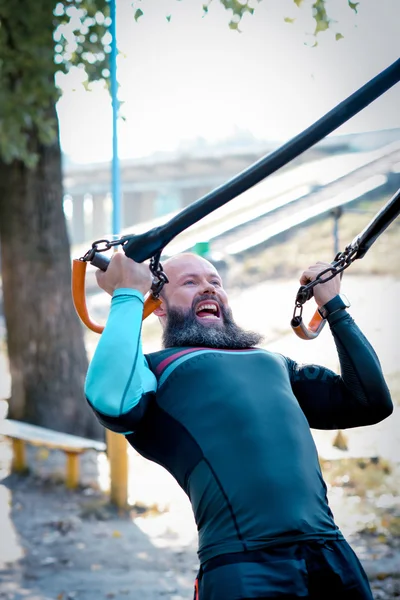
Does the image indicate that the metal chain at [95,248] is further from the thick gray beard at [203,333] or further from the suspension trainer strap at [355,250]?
the suspension trainer strap at [355,250]

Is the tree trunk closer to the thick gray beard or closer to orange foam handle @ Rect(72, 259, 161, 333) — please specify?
the thick gray beard

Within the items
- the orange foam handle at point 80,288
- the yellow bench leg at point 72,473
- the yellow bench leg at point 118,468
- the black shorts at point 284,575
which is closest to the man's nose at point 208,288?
the orange foam handle at point 80,288

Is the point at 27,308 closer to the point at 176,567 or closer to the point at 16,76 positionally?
the point at 16,76

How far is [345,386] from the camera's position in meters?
2.66

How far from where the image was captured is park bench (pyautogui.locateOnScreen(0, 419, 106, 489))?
6.31 metres

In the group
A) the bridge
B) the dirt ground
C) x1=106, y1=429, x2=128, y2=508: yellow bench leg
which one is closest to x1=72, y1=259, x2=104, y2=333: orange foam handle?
the dirt ground

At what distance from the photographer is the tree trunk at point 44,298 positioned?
7.37 metres

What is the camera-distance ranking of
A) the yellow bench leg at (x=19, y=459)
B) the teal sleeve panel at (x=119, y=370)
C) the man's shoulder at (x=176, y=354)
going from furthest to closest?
1. the yellow bench leg at (x=19, y=459)
2. the man's shoulder at (x=176, y=354)
3. the teal sleeve panel at (x=119, y=370)

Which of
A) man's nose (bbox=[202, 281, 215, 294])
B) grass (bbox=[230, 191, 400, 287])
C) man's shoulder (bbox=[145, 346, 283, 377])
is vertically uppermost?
grass (bbox=[230, 191, 400, 287])

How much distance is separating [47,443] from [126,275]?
423cm

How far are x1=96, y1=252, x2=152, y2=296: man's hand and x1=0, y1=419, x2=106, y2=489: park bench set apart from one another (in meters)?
4.12

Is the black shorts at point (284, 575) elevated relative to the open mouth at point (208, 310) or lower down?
lower down

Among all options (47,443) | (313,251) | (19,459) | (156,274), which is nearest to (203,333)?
(156,274)

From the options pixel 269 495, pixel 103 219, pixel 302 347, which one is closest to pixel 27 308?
pixel 302 347
